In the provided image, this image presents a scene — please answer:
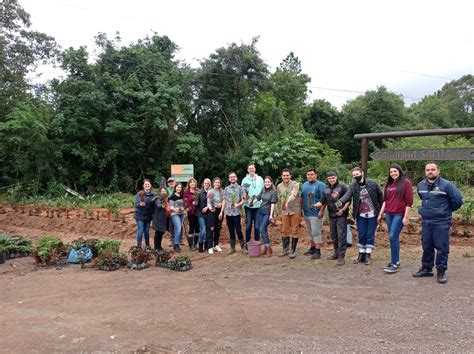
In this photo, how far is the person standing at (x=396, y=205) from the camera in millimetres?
5566

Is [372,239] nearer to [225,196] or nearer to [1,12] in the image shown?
[225,196]

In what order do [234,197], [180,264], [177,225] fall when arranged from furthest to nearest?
1. [177,225]
2. [234,197]
3. [180,264]

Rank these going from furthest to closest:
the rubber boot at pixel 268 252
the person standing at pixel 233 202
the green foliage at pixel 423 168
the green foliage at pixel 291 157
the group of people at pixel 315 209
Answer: the green foliage at pixel 291 157, the green foliage at pixel 423 168, the person standing at pixel 233 202, the rubber boot at pixel 268 252, the group of people at pixel 315 209

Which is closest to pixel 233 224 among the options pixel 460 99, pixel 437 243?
pixel 437 243

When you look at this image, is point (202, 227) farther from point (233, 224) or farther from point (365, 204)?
point (365, 204)

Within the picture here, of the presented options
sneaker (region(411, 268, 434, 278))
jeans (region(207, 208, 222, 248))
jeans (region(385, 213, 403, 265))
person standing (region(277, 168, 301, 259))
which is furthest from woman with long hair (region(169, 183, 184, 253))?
sneaker (region(411, 268, 434, 278))

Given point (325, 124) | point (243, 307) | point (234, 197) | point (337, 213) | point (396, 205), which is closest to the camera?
point (243, 307)

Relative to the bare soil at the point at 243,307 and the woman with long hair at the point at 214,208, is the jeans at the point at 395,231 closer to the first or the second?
the bare soil at the point at 243,307

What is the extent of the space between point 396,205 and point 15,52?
60.6 ft

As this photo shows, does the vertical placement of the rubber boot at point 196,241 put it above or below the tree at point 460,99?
below

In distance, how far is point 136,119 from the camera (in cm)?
1706

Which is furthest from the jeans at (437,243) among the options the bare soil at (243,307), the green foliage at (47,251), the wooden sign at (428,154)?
the green foliage at (47,251)

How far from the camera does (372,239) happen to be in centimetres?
613

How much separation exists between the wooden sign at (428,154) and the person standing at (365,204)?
1.55m
